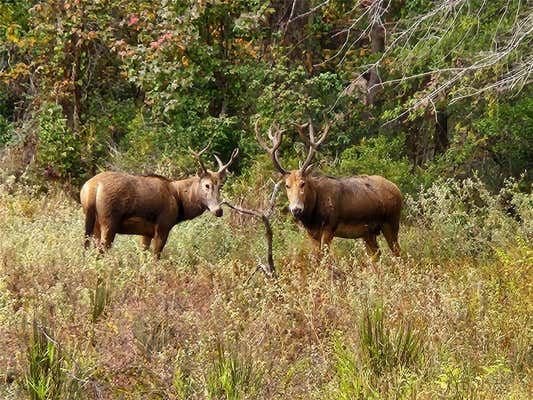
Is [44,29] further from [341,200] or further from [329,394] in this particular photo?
[329,394]

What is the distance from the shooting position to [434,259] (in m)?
12.2

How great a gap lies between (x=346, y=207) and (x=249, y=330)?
5.00m

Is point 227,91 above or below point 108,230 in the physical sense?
above

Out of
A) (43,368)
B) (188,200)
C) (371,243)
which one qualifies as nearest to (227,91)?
(188,200)

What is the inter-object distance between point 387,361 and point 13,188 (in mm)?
11420

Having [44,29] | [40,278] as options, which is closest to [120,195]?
[40,278]

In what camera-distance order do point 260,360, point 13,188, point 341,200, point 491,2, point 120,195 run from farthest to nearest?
point 13,188 < point 491,2 < point 341,200 < point 120,195 < point 260,360

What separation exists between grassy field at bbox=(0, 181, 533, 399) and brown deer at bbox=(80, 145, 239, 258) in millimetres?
413

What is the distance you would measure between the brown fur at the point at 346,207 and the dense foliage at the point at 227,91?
2.27 meters

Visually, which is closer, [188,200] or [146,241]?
[146,241]

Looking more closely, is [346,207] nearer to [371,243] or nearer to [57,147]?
Result: [371,243]

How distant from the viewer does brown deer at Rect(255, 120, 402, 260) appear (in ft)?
39.7

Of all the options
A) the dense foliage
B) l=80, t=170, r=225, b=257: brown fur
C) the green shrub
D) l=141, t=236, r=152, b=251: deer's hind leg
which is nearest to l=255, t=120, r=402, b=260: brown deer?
l=80, t=170, r=225, b=257: brown fur

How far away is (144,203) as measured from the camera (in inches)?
A: 474
